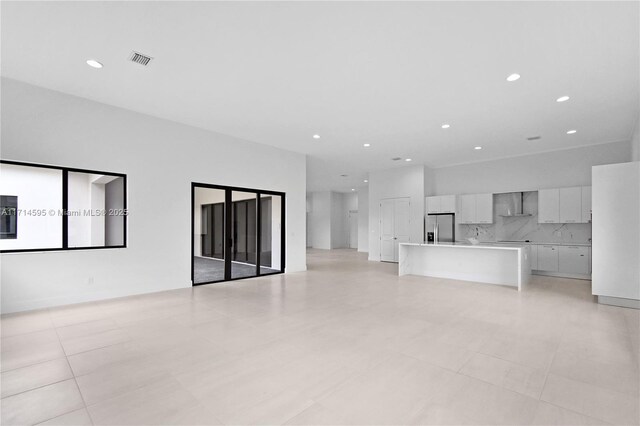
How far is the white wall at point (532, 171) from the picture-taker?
301 inches

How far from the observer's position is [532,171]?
8.62 meters

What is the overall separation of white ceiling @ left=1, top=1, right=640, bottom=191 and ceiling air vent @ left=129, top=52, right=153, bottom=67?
0.07 metres

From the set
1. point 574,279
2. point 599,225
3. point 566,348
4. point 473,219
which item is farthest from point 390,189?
point 566,348

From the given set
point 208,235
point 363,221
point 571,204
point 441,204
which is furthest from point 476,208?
point 208,235

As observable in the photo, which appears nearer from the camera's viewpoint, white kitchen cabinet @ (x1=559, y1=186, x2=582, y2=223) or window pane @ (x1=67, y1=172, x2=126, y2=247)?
window pane @ (x1=67, y1=172, x2=126, y2=247)

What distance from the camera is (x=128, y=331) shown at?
377cm

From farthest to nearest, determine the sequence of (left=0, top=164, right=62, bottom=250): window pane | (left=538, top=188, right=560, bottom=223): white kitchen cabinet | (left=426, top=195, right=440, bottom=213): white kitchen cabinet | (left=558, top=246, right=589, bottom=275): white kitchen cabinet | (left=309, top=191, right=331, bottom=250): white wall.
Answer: (left=309, top=191, right=331, bottom=250): white wall < (left=426, top=195, right=440, bottom=213): white kitchen cabinet < (left=538, top=188, right=560, bottom=223): white kitchen cabinet < (left=558, top=246, right=589, bottom=275): white kitchen cabinet < (left=0, top=164, right=62, bottom=250): window pane

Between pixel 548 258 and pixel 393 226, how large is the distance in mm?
4498

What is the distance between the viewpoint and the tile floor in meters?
2.17

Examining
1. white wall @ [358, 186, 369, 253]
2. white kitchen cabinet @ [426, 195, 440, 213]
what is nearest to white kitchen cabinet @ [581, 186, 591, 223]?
white kitchen cabinet @ [426, 195, 440, 213]

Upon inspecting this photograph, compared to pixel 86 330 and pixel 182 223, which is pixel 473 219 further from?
pixel 86 330

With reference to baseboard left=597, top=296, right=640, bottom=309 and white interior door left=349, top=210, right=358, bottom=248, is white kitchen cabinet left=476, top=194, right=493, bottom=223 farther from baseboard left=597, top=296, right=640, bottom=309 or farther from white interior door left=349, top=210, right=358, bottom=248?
white interior door left=349, top=210, right=358, bottom=248

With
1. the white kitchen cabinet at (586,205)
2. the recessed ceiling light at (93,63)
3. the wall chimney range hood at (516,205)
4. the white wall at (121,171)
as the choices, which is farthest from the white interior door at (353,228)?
the recessed ceiling light at (93,63)

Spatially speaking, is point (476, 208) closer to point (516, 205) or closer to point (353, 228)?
point (516, 205)
